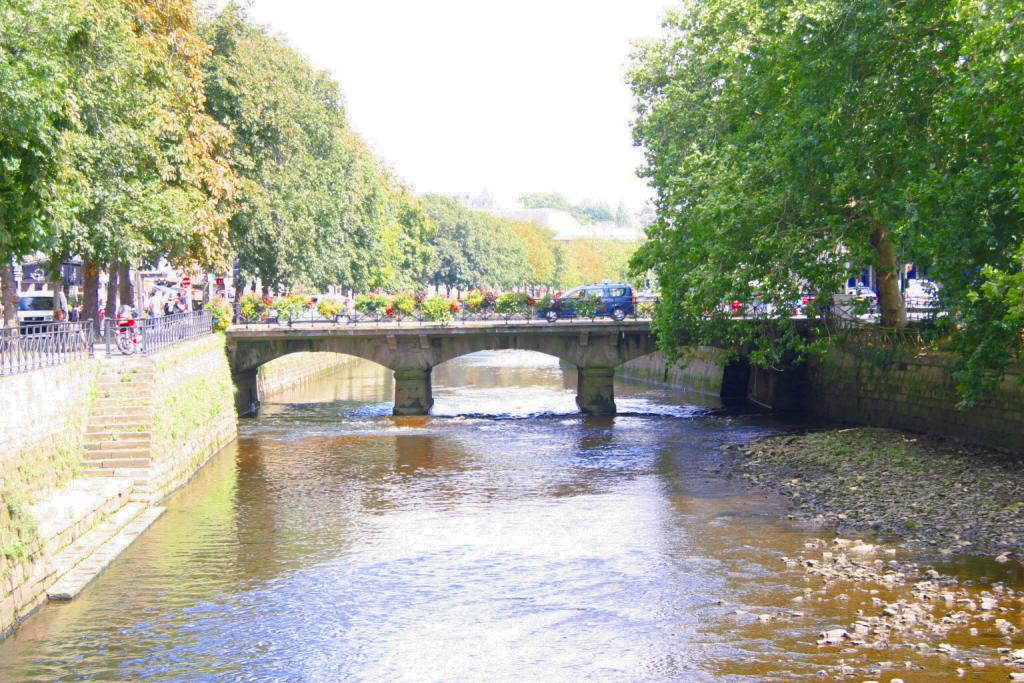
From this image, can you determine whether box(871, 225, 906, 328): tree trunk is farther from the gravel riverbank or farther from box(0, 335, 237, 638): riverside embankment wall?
box(0, 335, 237, 638): riverside embankment wall

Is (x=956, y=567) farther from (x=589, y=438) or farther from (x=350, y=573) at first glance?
(x=589, y=438)

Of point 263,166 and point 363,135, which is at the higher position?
point 363,135

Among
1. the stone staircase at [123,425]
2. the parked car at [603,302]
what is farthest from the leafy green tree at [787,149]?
the stone staircase at [123,425]

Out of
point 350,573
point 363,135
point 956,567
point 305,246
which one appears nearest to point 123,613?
point 350,573

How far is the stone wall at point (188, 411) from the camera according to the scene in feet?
105

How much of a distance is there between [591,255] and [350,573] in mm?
154872

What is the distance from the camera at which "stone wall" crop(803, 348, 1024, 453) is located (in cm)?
3397

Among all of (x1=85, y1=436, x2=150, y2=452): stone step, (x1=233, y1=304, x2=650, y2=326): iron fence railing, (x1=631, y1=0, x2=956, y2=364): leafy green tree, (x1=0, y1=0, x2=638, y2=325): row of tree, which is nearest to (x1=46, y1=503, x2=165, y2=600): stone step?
(x1=85, y1=436, x2=150, y2=452): stone step

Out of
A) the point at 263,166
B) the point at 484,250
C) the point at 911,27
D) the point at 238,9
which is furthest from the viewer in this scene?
the point at 484,250

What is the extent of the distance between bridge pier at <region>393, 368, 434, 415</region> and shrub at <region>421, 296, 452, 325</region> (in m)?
2.59

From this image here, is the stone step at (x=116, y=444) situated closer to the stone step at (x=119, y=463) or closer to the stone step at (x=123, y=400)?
the stone step at (x=119, y=463)

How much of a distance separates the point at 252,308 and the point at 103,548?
28.9m

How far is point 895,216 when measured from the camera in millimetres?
33312

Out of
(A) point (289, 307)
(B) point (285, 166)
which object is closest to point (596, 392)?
(A) point (289, 307)
